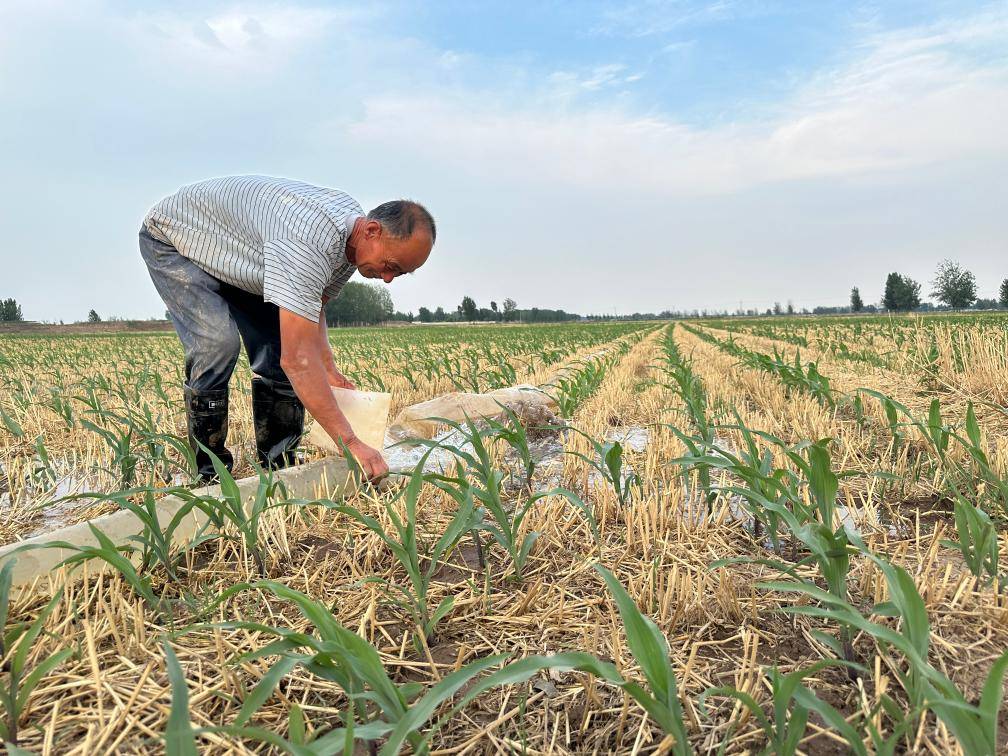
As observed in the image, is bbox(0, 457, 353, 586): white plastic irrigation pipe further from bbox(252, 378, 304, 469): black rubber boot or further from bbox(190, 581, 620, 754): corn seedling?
bbox(190, 581, 620, 754): corn seedling

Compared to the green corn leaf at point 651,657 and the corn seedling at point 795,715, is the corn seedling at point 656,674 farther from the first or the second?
the corn seedling at point 795,715

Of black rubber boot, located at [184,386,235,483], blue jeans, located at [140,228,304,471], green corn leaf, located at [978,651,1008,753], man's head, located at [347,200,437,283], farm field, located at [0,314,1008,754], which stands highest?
man's head, located at [347,200,437,283]

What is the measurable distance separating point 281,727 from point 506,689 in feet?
1.52

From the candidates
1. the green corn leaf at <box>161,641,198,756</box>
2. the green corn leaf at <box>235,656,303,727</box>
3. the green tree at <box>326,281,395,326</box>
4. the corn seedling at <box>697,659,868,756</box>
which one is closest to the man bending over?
the green corn leaf at <box>235,656,303,727</box>

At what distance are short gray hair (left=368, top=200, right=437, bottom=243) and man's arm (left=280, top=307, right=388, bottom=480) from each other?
53 cm

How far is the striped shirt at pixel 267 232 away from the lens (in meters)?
2.45

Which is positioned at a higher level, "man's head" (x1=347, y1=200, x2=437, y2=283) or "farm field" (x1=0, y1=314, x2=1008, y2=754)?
"man's head" (x1=347, y1=200, x2=437, y2=283)

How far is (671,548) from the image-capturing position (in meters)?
1.94

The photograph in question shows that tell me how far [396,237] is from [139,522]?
1.47m

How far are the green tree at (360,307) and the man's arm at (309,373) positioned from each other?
238ft

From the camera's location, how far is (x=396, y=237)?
2.48 meters

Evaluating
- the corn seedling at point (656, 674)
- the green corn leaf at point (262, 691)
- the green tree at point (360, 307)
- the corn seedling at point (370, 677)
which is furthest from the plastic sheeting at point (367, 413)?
the green tree at point (360, 307)

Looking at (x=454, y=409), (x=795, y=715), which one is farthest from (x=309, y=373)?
(x=454, y=409)

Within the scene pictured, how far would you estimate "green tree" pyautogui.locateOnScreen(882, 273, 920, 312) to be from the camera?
297 feet
